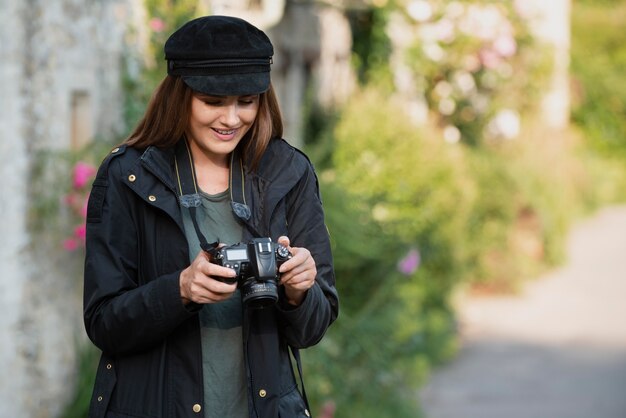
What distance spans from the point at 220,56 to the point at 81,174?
91.4 inches

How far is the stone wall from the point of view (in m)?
4.44

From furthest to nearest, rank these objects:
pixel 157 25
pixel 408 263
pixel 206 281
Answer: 1. pixel 408 263
2. pixel 157 25
3. pixel 206 281

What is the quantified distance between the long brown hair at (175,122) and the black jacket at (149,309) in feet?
0.12

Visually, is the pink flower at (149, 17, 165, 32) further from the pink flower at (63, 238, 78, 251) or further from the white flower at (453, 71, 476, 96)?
the white flower at (453, 71, 476, 96)

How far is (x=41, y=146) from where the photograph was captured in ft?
15.1

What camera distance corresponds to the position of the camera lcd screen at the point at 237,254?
2.23 m

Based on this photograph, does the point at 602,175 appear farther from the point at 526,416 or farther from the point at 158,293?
the point at 158,293

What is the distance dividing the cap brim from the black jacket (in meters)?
0.18

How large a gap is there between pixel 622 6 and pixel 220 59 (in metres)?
24.3

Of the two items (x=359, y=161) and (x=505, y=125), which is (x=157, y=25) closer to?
(x=359, y=161)

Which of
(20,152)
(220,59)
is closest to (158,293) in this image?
(220,59)

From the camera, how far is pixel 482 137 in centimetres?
1213

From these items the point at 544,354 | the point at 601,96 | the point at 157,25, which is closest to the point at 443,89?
the point at 544,354

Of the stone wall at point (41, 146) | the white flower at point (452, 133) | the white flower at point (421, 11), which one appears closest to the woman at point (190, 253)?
the stone wall at point (41, 146)
